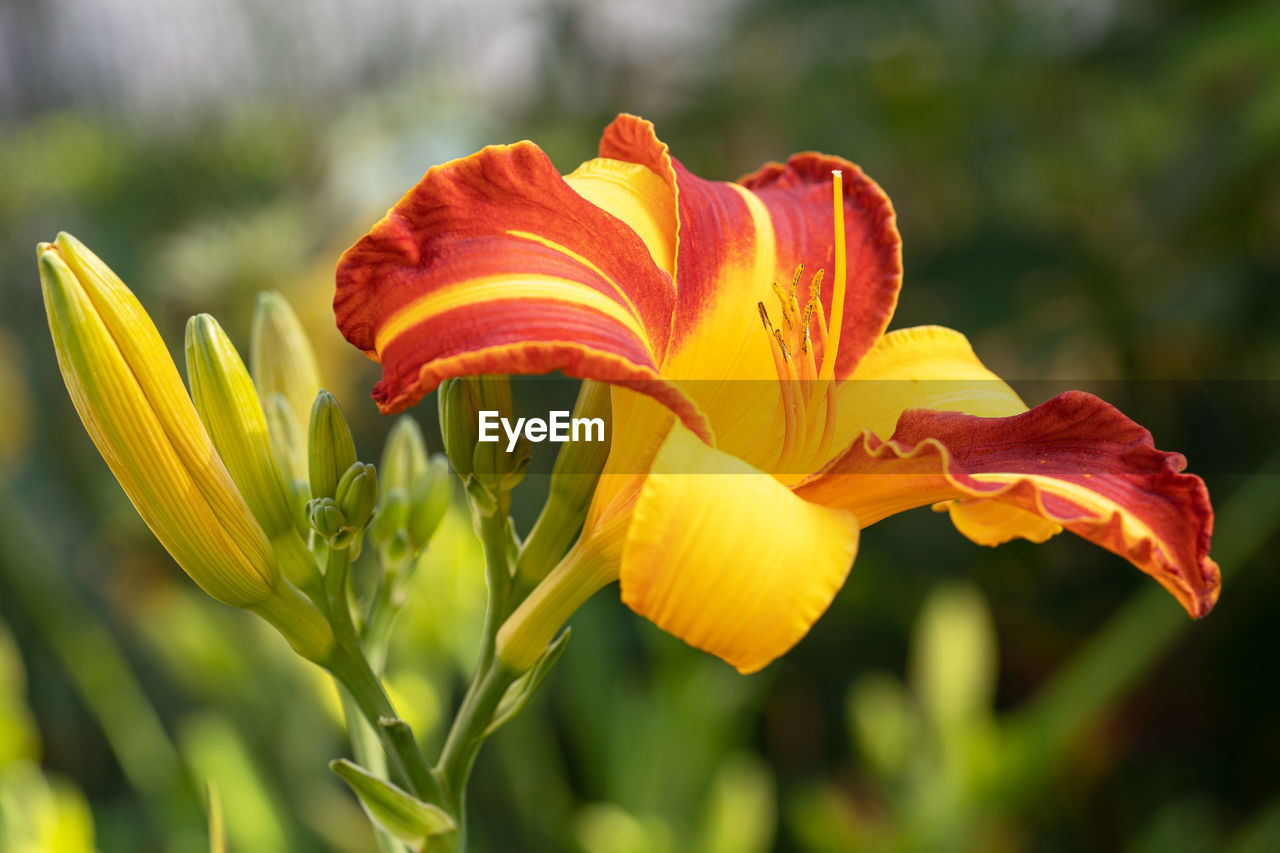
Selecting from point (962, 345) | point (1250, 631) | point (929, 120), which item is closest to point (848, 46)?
point (929, 120)

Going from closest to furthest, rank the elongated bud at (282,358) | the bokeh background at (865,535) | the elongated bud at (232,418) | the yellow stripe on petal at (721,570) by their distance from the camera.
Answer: the yellow stripe on petal at (721,570), the elongated bud at (232,418), the elongated bud at (282,358), the bokeh background at (865,535)

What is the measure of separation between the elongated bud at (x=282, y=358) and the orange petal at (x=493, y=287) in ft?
0.65

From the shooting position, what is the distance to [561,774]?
1.23m

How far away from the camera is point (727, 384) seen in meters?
0.44

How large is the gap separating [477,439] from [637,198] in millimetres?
121

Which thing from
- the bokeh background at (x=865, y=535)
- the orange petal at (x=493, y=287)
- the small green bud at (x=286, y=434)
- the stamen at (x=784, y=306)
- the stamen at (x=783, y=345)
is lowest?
the bokeh background at (x=865, y=535)

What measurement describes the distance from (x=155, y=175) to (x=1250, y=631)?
192 centimetres

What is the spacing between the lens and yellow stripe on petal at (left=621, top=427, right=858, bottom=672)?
29 cm

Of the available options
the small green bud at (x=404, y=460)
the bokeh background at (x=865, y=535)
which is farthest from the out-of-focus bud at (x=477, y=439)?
the bokeh background at (x=865, y=535)

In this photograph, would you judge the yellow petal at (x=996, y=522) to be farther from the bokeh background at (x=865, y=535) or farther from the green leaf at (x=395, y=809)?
the bokeh background at (x=865, y=535)

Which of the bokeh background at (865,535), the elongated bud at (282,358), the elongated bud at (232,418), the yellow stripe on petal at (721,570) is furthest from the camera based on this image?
the bokeh background at (865,535)

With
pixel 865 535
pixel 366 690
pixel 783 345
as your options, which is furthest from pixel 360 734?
pixel 865 535

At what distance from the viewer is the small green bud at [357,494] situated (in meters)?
0.41

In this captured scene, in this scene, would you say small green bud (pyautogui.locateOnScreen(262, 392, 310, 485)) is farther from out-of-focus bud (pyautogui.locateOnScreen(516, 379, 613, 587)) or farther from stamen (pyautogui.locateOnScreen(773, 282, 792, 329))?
stamen (pyautogui.locateOnScreen(773, 282, 792, 329))
